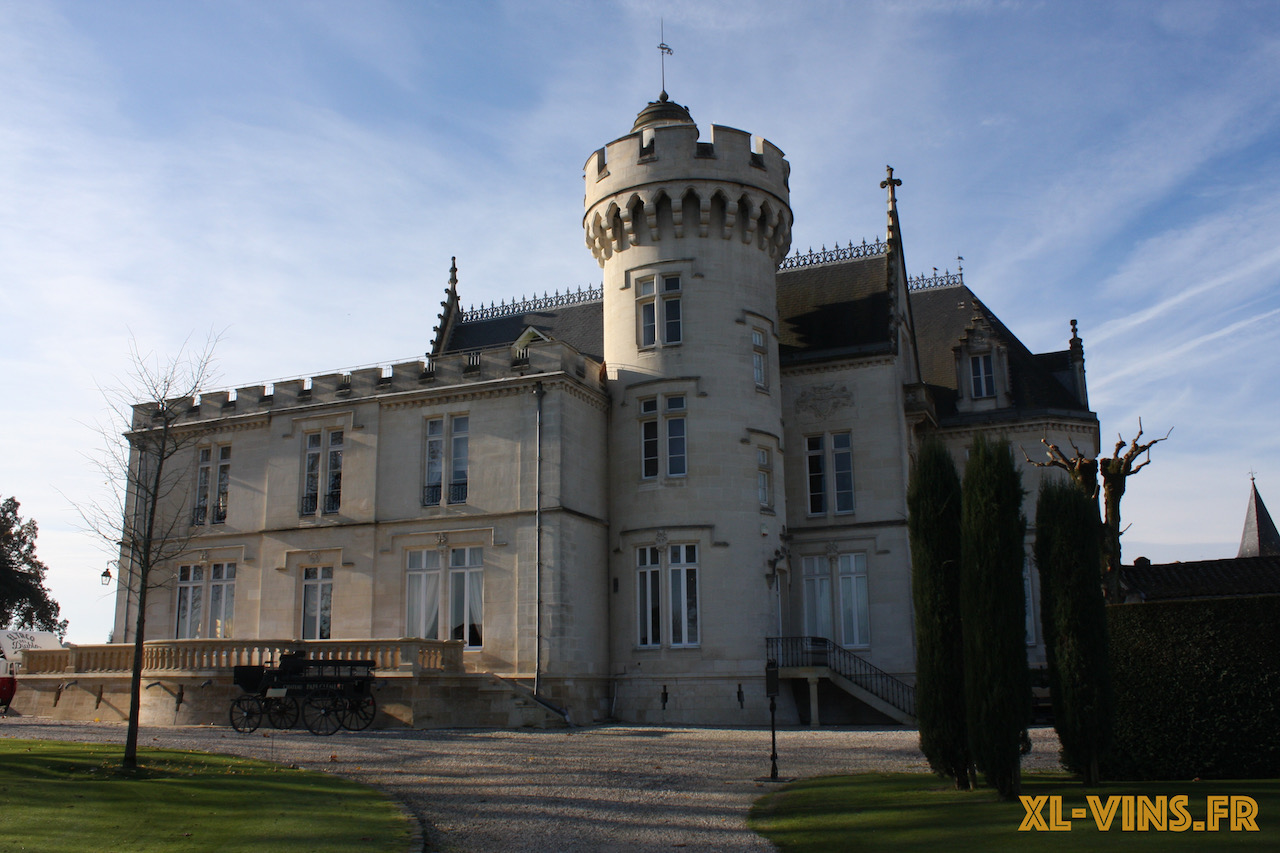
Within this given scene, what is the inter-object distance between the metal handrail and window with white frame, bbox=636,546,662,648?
279 cm

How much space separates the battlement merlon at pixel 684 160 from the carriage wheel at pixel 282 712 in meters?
15.2

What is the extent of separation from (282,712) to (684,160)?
651 inches

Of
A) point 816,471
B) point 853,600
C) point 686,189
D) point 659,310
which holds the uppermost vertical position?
point 686,189

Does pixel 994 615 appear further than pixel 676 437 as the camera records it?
No

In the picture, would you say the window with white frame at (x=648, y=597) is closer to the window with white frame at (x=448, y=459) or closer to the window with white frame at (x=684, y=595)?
the window with white frame at (x=684, y=595)

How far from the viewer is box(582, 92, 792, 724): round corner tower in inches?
999

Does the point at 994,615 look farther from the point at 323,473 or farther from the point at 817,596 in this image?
the point at 323,473

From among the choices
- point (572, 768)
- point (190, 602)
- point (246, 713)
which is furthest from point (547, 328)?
point (572, 768)

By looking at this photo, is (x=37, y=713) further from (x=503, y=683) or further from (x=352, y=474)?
(x=503, y=683)

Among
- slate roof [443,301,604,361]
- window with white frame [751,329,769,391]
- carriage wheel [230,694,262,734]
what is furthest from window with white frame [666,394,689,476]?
carriage wheel [230,694,262,734]

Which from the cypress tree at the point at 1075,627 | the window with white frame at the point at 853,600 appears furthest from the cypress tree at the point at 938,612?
the window with white frame at the point at 853,600

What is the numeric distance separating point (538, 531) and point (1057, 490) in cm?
1418

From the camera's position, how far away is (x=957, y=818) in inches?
403

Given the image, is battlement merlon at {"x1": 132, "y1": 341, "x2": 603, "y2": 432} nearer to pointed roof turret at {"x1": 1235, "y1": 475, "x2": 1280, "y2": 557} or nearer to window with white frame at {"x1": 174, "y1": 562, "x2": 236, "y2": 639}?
window with white frame at {"x1": 174, "y1": 562, "x2": 236, "y2": 639}
